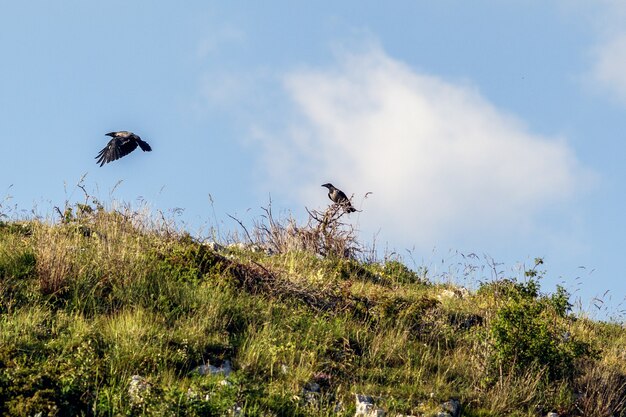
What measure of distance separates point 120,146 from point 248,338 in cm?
778

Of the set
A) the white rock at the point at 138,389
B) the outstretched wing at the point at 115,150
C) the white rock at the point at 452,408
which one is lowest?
the white rock at the point at 138,389

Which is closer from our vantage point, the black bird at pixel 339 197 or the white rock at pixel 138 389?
the white rock at pixel 138 389

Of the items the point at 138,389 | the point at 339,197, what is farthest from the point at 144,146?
the point at 138,389

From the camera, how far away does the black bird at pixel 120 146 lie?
57.0 ft

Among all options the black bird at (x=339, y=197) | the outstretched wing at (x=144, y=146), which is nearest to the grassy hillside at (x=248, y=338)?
the black bird at (x=339, y=197)

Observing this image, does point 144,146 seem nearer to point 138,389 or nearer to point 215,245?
point 215,245

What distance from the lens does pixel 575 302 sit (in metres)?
15.2

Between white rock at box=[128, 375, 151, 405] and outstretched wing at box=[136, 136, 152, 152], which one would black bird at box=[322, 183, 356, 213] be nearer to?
outstretched wing at box=[136, 136, 152, 152]

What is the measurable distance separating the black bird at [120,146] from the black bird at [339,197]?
3.52 meters

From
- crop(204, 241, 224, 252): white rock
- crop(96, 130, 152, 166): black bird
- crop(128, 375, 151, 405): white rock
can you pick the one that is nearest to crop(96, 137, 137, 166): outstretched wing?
crop(96, 130, 152, 166): black bird

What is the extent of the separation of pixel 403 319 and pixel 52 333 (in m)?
4.62

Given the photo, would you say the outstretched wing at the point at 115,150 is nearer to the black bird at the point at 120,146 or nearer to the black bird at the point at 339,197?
the black bird at the point at 120,146

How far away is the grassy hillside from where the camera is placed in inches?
355

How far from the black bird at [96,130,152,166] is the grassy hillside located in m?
3.18
